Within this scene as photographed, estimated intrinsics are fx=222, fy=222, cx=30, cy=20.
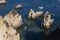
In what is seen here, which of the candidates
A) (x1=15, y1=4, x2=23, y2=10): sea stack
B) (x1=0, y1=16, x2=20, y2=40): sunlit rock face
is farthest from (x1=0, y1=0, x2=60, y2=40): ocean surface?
(x1=0, y1=16, x2=20, y2=40): sunlit rock face

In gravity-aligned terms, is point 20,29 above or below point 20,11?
below

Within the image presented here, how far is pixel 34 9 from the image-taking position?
25484 millimetres

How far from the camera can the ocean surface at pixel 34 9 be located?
59.1ft

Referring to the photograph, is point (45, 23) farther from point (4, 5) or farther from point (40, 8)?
point (4, 5)

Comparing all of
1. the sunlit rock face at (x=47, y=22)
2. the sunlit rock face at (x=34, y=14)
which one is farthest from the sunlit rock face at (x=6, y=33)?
the sunlit rock face at (x=34, y=14)

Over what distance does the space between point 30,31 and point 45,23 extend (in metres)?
2.00

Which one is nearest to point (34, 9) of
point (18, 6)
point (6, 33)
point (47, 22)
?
point (18, 6)

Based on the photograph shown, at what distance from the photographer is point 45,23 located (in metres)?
20.2

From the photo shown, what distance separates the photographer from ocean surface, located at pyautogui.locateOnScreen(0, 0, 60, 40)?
18.0 metres

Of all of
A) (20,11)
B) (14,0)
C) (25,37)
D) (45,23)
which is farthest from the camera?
(14,0)

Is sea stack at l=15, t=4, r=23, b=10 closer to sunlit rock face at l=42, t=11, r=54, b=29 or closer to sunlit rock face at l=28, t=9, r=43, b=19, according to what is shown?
sunlit rock face at l=28, t=9, r=43, b=19

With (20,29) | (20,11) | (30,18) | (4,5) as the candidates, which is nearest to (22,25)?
(20,29)

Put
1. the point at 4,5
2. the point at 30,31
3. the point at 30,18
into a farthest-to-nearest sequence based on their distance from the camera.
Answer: the point at 4,5, the point at 30,18, the point at 30,31

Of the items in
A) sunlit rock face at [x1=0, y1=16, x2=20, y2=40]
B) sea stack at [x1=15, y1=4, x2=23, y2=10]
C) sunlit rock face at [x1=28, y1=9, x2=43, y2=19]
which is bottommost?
sunlit rock face at [x1=0, y1=16, x2=20, y2=40]
